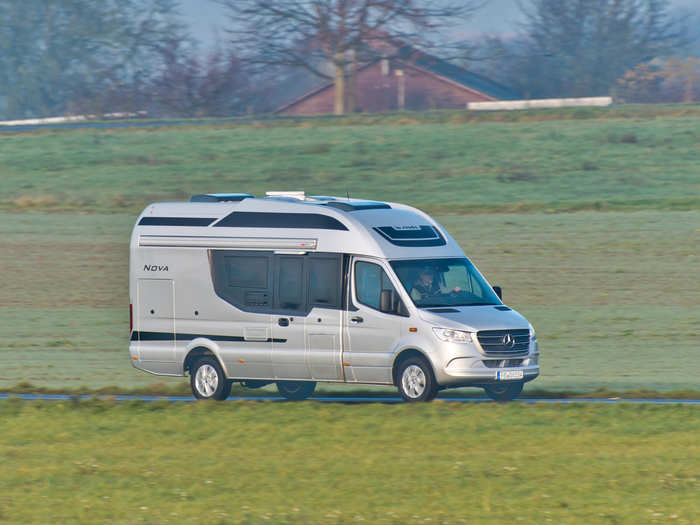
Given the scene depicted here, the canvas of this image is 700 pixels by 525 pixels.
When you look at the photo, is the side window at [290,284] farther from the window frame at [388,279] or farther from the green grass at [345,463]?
the green grass at [345,463]

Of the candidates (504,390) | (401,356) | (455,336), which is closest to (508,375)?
(455,336)

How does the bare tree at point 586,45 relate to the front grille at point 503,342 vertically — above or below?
above

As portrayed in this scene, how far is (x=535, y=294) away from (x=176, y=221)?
48.8 feet

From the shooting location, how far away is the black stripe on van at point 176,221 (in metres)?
19.6

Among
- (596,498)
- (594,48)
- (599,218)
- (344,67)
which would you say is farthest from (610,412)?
(594,48)

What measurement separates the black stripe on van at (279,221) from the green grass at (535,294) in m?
3.44

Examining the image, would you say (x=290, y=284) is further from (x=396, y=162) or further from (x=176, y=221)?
(x=396, y=162)

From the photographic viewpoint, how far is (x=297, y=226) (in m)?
19.0

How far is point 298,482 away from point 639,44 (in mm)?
71915

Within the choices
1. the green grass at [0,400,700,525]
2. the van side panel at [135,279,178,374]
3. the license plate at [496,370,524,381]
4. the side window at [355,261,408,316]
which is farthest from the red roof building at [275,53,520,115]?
the green grass at [0,400,700,525]

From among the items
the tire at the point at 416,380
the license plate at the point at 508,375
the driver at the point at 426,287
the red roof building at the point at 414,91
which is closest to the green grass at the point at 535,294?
the license plate at the point at 508,375

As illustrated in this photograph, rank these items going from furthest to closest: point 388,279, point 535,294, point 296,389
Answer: point 535,294 → point 296,389 → point 388,279

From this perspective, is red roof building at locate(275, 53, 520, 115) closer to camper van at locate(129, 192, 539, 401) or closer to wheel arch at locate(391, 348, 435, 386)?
camper van at locate(129, 192, 539, 401)

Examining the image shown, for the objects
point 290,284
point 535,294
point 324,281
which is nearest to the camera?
point 324,281
